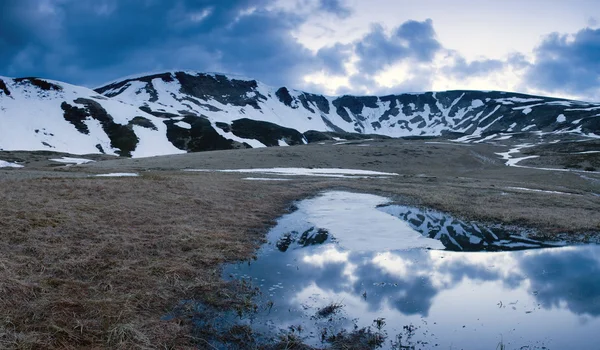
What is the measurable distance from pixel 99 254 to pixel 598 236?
70.3 feet

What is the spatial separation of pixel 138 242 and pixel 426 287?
10081 millimetres

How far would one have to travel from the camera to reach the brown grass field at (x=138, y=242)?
24.5ft

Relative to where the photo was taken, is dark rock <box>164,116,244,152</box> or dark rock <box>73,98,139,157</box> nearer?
dark rock <box>73,98,139,157</box>

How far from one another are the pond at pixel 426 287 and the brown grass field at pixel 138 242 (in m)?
1.56

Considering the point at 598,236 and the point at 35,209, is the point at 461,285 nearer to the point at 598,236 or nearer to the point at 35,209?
the point at 598,236

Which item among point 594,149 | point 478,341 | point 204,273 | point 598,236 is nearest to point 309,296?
point 204,273

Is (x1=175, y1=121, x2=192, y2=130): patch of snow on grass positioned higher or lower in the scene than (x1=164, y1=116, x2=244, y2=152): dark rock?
higher

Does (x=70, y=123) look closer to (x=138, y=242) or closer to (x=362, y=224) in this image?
(x=138, y=242)

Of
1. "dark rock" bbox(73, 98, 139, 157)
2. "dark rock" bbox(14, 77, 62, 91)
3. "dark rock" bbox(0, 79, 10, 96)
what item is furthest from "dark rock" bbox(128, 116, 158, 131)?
"dark rock" bbox(0, 79, 10, 96)

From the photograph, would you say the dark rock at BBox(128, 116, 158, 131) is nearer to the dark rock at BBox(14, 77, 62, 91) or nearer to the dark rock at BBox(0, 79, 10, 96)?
the dark rock at BBox(14, 77, 62, 91)

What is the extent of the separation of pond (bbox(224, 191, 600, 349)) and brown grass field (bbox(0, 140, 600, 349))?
1.56 m

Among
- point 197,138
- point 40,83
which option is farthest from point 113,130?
point 40,83

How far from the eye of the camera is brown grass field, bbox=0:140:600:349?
7.48 meters

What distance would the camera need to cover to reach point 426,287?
11.1 m
